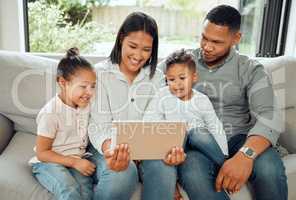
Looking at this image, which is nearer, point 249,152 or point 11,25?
point 249,152

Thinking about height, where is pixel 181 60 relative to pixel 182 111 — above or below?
above

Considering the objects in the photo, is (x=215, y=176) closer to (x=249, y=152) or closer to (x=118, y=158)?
(x=249, y=152)

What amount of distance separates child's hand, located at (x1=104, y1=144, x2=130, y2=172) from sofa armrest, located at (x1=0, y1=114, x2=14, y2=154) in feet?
1.79

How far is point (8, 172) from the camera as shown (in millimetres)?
1286

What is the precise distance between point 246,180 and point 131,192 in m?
0.44

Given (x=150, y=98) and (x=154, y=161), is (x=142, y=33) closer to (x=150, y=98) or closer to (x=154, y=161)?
(x=150, y=98)

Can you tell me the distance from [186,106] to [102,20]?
1.06 metres

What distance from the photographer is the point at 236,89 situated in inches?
60.2

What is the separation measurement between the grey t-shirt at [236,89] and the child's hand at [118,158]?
0.49 meters

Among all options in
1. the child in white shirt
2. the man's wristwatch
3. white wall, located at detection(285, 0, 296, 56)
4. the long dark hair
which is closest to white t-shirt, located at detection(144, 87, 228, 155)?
the child in white shirt

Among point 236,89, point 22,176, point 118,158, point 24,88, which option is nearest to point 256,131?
point 236,89

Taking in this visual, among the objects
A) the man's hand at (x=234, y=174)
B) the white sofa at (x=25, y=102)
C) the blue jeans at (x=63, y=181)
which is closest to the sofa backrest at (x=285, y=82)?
the white sofa at (x=25, y=102)

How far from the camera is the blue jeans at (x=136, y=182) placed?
118cm

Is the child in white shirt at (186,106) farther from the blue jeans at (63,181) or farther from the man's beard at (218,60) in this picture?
the blue jeans at (63,181)
